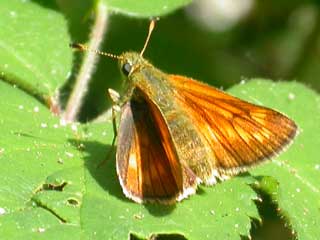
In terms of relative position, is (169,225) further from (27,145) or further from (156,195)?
(27,145)

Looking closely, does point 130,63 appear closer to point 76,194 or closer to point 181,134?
point 181,134

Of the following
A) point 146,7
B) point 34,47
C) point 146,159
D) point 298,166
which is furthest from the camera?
point 146,7

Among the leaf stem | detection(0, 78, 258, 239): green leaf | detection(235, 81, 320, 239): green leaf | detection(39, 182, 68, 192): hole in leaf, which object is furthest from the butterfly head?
detection(235, 81, 320, 239): green leaf

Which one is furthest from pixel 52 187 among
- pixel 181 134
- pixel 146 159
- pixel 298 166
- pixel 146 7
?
pixel 146 7

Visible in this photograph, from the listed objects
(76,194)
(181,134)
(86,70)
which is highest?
(181,134)

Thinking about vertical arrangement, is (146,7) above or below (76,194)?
above

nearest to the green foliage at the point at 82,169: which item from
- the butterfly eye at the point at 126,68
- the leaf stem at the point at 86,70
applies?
the leaf stem at the point at 86,70

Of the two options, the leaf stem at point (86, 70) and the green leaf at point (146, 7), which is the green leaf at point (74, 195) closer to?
the leaf stem at point (86, 70)
